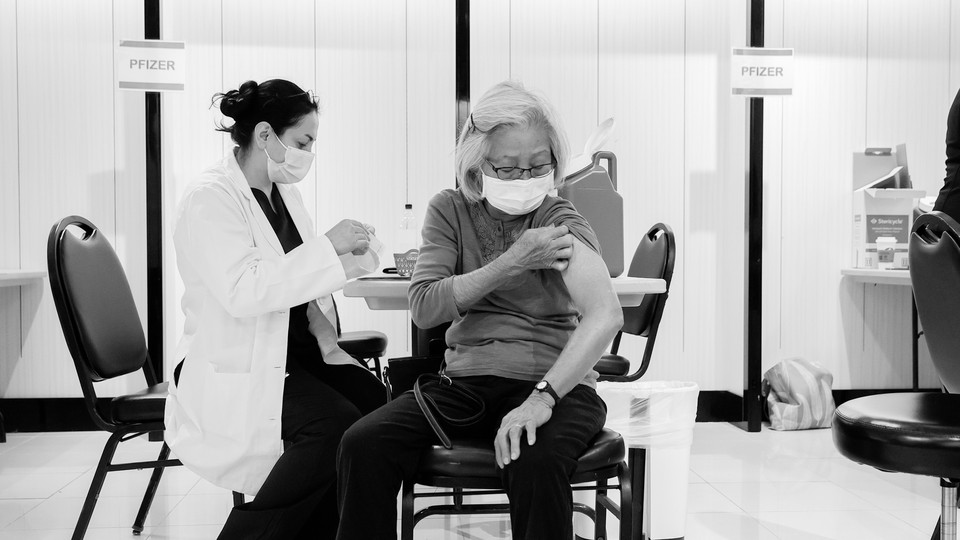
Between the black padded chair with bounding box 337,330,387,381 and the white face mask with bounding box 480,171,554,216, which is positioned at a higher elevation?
the white face mask with bounding box 480,171,554,216

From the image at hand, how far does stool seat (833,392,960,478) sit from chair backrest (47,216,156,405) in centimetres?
189

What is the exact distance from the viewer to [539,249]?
5.33 feet

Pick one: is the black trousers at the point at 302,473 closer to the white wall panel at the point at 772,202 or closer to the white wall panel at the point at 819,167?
the white wall panel at the point at 772,202

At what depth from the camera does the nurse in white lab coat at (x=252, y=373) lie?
1.89 metres

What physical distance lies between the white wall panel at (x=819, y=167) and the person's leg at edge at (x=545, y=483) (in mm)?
3376

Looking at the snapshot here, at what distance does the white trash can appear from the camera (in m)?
2.18

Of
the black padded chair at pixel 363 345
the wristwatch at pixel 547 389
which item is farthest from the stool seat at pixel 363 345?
the wristwatch at pixel 547 389

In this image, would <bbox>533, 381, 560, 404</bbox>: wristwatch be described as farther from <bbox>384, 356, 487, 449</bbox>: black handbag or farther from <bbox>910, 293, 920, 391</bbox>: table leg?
<bbox>910, 293, 920, 391</bbox>: table leg

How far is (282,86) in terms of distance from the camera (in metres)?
2.19

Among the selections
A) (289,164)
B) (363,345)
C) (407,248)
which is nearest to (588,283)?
(289,164)

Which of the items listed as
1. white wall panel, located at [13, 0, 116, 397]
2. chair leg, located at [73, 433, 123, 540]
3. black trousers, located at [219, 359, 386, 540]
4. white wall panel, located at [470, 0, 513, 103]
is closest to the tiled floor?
chair leg, located at [73, 433, 123, 540]

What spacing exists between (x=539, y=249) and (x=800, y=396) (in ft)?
10.3

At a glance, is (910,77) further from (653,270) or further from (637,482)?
(637,482)

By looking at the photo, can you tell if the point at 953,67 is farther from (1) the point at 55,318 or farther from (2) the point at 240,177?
(1) the point at 55,318
